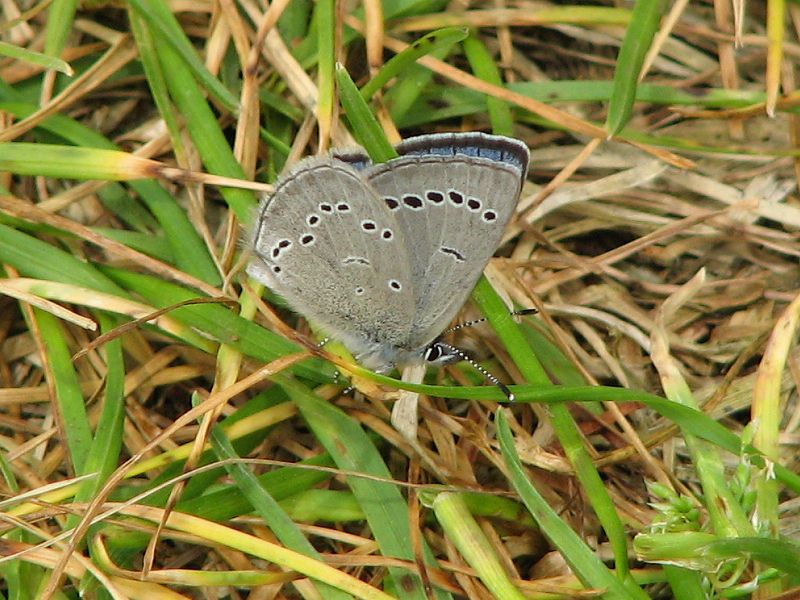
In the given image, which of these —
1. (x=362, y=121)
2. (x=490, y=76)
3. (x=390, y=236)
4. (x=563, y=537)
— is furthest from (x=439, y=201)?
(x=563, y=537)

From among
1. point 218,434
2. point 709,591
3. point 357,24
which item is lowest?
point 709,591

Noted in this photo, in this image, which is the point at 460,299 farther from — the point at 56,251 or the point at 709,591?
the point at 56,251

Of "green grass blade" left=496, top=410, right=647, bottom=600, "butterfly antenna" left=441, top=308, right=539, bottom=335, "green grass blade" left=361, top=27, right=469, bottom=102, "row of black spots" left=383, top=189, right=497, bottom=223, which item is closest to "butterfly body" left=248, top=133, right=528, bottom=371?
"row of black spots" left=383, top=189, right=497, bottom=223

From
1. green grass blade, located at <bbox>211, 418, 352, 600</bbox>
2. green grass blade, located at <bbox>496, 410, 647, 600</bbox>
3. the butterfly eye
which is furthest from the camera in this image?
the butterfly eye

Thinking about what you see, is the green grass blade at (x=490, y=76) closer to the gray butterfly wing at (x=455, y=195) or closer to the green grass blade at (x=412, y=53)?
the green grass blade at (x=412, y=53)

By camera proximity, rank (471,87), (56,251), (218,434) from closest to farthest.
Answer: (218,434) → (56,251) → (471,87)

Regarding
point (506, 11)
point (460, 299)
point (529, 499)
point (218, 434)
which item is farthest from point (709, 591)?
point (506, 11)

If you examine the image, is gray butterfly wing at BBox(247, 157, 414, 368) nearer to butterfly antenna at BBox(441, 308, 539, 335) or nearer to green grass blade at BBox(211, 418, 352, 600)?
butterfly antenna at BBox(441, 308, 539, 335)
